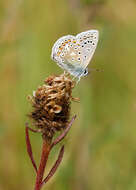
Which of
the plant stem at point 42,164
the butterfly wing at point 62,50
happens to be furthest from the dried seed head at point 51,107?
the butterfly wing at point 62,50

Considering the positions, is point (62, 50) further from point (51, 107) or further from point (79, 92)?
point (79, 92)

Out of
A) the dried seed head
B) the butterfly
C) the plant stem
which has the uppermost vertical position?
the butterfly

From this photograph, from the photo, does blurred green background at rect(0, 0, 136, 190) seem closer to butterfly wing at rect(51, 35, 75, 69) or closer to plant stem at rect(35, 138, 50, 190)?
butterfly wing at rect(51, 35, 75, 69)

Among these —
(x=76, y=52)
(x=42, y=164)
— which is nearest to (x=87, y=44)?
(x=76, y=52)

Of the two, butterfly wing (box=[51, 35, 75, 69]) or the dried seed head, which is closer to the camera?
the dried seed head

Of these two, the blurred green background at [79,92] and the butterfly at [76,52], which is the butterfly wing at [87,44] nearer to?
the butterfly at [76,52]

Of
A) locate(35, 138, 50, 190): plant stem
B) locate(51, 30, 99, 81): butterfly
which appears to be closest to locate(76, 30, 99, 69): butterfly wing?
locate(51, 30, 99, 81): butterfly
